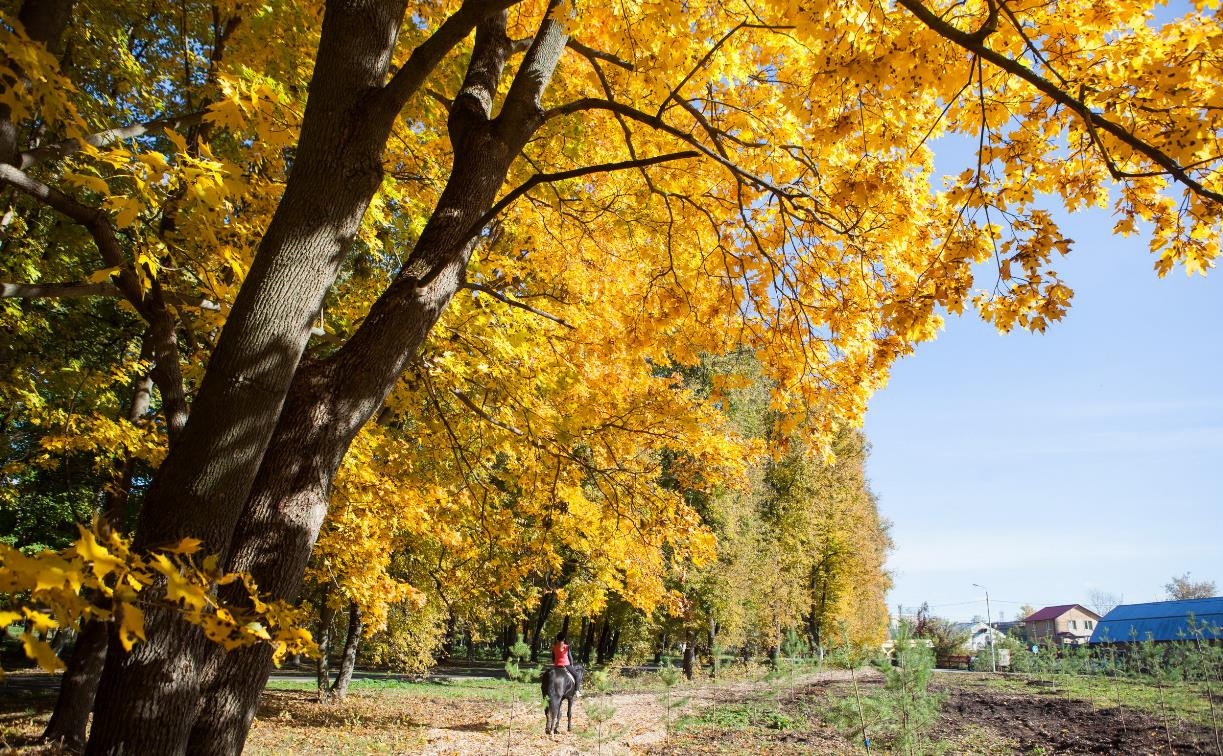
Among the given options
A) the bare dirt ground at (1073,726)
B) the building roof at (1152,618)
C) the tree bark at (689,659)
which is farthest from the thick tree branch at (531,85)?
the building roof at (1152,618)

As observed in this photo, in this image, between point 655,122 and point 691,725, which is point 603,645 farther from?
point 655,122

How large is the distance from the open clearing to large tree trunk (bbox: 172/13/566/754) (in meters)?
6.77

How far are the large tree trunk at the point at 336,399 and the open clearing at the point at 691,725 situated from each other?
677 cm

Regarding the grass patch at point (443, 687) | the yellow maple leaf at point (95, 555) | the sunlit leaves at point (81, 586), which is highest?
the yellow maple leaf at point (95, 555)

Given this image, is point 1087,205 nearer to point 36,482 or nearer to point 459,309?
point 459,309

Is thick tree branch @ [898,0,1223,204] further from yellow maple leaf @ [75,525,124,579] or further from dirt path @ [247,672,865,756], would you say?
dirt path @ [247,672,865,756]

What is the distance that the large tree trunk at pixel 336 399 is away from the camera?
239 cm

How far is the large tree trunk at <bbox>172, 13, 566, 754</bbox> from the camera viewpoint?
2.39m

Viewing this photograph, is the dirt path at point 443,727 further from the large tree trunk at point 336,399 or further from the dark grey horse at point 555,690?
the large tree trunk at point 336,399

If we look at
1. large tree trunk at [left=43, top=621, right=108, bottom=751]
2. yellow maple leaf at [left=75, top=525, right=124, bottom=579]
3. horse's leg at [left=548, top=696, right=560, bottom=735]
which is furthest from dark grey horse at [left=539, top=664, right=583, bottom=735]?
yellow maple leaf at [left=75, top=525, right=124, bottom=579]

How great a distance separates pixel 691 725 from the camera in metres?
11.6

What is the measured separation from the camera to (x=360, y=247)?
11.3 m

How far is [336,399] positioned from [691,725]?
11.1m

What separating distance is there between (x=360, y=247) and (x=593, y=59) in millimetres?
8261
